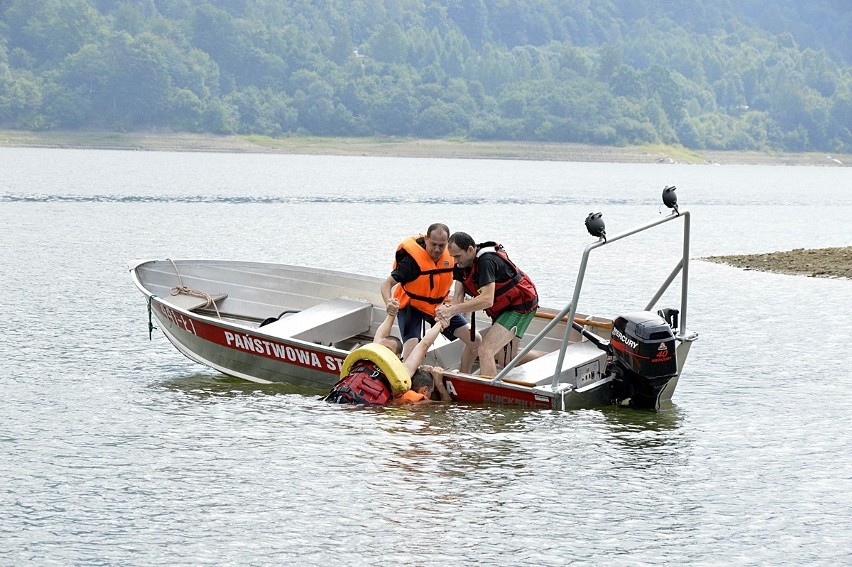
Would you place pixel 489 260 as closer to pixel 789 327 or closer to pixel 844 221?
pixel 789 327

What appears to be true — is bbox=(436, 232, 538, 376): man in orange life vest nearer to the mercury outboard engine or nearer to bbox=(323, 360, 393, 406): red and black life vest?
bbox=(323, 360, 393, 406): red and black life vest

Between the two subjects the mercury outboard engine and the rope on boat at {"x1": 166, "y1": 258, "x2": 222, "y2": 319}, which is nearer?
the mercury outboard engine

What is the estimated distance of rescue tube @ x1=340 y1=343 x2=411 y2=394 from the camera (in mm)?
12852

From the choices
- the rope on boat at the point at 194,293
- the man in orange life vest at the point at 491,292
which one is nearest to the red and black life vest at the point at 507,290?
the man in orange life vest at the point at 491,292

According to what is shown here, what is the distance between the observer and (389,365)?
506 inches

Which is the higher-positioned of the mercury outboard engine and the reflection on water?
the mercury outboard engine

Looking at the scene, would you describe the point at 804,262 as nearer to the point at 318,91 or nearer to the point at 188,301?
the point at 188,301

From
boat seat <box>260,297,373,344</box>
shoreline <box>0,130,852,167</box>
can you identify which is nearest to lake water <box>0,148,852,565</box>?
boat seat <box>260,297,373,344</box>

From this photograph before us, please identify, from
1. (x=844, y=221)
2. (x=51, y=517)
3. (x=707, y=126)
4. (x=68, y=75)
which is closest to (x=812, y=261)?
(x=51, y=517)

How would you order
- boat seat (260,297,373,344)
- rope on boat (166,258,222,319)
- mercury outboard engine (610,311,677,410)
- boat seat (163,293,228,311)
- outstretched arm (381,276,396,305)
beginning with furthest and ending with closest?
1. rope on boat (166,258,222,319)
2. boat seat (163,293,228,311)
3. boat seat (260,297,373,344)
4. outstretched arm (381,276,396,305)
5. mercury outboard engine (610,311,677,410)

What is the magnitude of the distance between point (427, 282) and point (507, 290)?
2.67ft

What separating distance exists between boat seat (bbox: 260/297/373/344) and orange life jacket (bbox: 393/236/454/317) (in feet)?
5.64

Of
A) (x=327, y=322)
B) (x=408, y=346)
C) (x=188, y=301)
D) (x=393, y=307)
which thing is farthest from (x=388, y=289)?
(x=188, y=301)

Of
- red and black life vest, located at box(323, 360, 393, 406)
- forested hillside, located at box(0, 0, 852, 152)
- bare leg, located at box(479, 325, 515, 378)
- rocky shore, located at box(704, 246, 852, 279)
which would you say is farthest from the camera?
forested hillside, located at box(0, 0, 852, 152)
